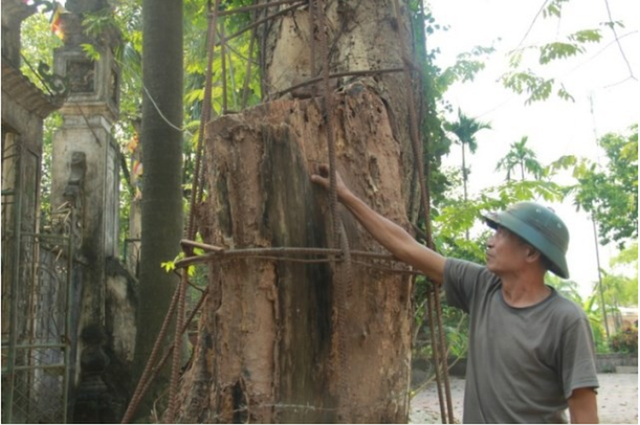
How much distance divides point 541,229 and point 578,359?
1.43 ft

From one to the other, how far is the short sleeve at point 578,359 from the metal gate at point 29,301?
5.17 metres

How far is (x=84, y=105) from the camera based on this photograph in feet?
29.7

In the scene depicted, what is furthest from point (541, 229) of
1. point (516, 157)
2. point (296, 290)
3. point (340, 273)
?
point (516, 157)

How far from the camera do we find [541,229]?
2.29 metres

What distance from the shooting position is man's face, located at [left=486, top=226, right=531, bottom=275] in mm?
2303

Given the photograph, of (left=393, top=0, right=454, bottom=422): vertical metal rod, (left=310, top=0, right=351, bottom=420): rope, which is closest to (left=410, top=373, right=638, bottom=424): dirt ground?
(left=393, top=0, right=454, bottom=422): vertical metal rod

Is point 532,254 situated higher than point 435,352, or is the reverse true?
point 532,254

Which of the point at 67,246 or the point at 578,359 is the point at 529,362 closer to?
the point at 578,359

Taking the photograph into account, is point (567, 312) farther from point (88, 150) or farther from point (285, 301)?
point (88, 150)

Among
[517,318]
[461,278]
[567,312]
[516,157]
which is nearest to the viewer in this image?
[567,312]

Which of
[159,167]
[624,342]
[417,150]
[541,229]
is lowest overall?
[624,342]

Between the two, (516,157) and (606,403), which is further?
(516,157)

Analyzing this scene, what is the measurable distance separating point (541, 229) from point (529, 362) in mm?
425

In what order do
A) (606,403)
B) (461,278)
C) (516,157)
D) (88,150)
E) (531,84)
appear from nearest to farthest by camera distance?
(461,278) < (531,84) < (88,150) < (606,403) < (516,157)
